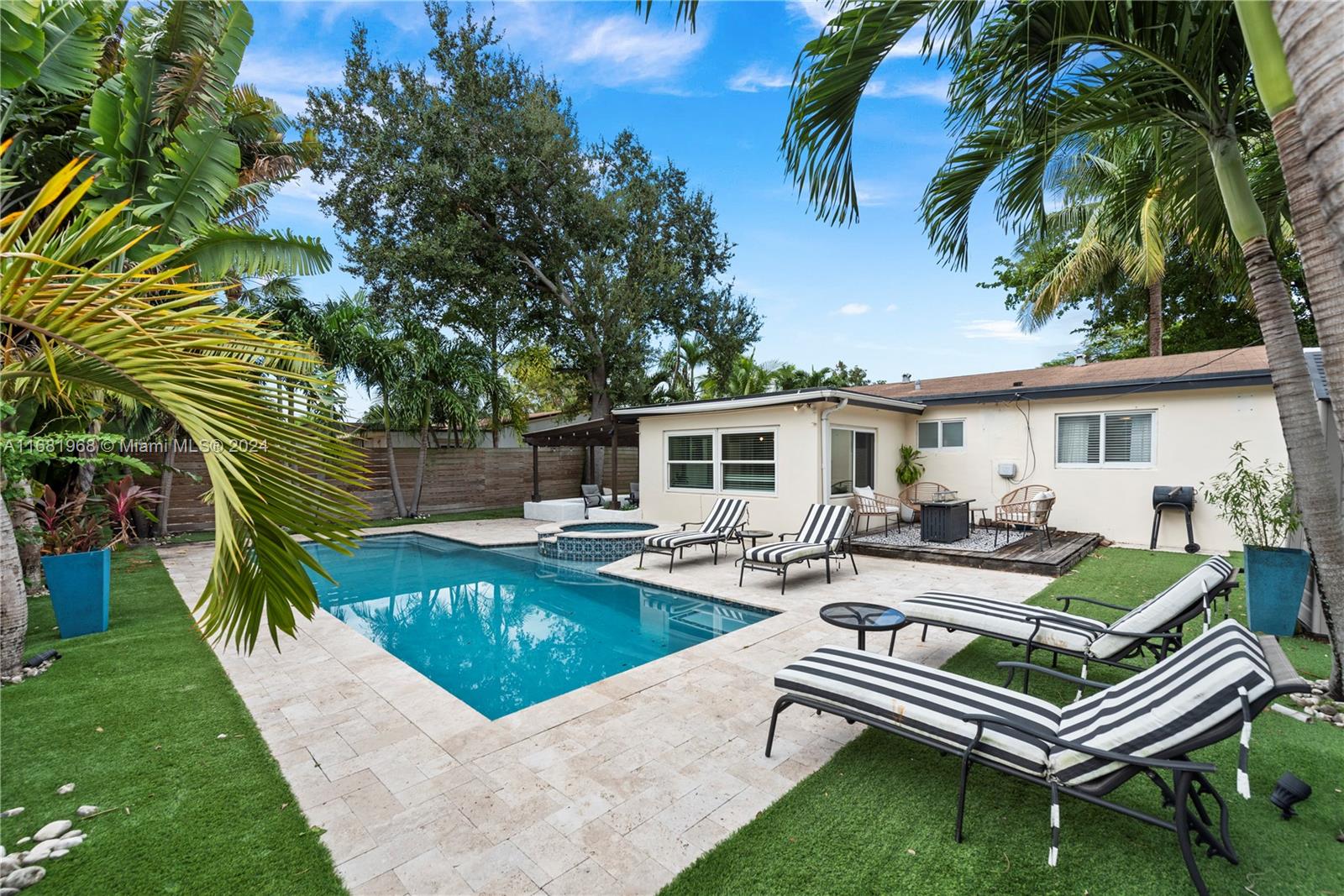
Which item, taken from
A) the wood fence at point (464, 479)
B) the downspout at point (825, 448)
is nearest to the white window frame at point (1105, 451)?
the downspout at point (825, 448)

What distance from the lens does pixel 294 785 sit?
331cm

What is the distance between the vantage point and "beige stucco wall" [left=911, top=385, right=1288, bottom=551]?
9781 mm

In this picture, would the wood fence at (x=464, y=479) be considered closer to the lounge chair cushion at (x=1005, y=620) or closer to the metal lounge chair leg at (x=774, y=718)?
the lounge chair cushion at (x=1005, y=620)

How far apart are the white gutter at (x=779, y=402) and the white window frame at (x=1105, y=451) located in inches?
113

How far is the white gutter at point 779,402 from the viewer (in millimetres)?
10781

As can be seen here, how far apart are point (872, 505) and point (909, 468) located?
6.12ft

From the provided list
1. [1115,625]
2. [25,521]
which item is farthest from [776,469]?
[25,521]

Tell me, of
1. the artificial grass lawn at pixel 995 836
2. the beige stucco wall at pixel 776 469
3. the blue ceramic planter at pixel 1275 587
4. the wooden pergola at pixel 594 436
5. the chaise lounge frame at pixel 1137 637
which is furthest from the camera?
the wooden pergola at pixel 594 436

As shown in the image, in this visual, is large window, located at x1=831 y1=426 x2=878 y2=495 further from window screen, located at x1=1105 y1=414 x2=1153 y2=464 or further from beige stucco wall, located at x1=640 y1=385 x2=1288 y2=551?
window screen, located at x1=1105 y1=414 x2=1153 y2=464

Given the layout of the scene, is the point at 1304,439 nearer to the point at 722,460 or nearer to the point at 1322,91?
the point at 1322,91

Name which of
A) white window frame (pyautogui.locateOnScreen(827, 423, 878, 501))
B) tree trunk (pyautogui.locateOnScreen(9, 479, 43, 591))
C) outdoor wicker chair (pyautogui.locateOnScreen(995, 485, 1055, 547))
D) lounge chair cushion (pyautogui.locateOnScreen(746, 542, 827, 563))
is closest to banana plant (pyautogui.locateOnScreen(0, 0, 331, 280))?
tree trunk (pyautogui.locateOnScreen(9, 479, 43, 591))

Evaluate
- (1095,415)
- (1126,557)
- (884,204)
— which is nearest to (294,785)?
(884,204)

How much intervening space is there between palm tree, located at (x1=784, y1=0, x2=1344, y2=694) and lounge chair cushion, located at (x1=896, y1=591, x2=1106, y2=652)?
1.60 m

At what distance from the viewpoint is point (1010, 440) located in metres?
12.2
